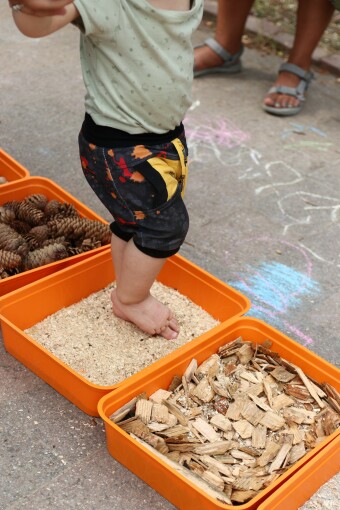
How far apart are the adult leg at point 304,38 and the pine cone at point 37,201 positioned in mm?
1157

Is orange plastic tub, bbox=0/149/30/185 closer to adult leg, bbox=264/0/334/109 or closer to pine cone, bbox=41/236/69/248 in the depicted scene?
pine cone, bbox=41/236/69/248

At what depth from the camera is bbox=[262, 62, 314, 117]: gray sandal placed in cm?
294

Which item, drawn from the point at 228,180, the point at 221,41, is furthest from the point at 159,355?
the point at 221,41

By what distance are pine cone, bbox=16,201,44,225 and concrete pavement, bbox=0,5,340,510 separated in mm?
264

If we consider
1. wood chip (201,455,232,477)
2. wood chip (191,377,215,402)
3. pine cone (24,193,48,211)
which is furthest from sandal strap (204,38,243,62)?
wood chip (201,455,232,477)

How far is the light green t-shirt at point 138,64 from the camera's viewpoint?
1438 mm

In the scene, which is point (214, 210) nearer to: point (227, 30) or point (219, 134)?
point (219, 134)

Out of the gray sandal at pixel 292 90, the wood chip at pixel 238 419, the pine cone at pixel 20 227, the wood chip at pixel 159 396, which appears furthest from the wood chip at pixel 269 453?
the gray sandal at pixel 292 90

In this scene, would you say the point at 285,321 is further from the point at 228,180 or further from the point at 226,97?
the point at 226,97

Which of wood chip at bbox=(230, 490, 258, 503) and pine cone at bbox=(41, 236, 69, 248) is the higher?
wood chip at bbox=(230, 490, 258, 503)

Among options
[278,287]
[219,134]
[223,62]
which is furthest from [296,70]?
[278,287]

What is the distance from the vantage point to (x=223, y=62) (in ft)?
10.4

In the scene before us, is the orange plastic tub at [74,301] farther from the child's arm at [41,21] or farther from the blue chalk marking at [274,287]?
the child's arm at [41,21]

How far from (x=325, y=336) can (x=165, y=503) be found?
65 centimetres
